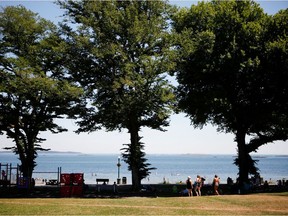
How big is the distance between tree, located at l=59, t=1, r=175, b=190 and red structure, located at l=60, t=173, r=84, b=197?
20.4 ft

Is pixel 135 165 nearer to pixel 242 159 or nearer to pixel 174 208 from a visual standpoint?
pixel 174 208

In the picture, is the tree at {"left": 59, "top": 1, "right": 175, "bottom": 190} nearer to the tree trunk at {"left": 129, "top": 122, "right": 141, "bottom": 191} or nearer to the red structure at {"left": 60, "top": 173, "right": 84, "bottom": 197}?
the tree trunk at {"left": 129, "top": 122, "right": 141, "bottom": 191}

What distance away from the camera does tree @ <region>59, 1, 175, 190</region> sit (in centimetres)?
2956

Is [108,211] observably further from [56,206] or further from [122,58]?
[122,58]

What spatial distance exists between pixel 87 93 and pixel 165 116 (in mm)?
8962

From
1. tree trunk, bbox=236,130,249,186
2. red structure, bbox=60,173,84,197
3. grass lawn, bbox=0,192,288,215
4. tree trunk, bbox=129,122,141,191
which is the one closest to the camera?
grass lawn, bbox=0,192,288,215

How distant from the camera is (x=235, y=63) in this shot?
3231cm

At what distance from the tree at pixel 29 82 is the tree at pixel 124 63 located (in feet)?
8.87

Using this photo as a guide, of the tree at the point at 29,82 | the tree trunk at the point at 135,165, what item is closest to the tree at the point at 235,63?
the tree trunk at the point at 135,165

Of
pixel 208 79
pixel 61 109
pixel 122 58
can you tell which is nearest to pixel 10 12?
pixel 61 109

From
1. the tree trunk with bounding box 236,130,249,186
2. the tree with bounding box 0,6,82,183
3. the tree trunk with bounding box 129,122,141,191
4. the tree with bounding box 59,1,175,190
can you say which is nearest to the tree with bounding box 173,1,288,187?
the tree trunk with bounding box 236,130,249,186

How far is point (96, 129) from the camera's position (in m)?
34.2

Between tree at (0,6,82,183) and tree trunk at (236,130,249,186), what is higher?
tree at (0,6,82,183)

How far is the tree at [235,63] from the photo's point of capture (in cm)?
3189
